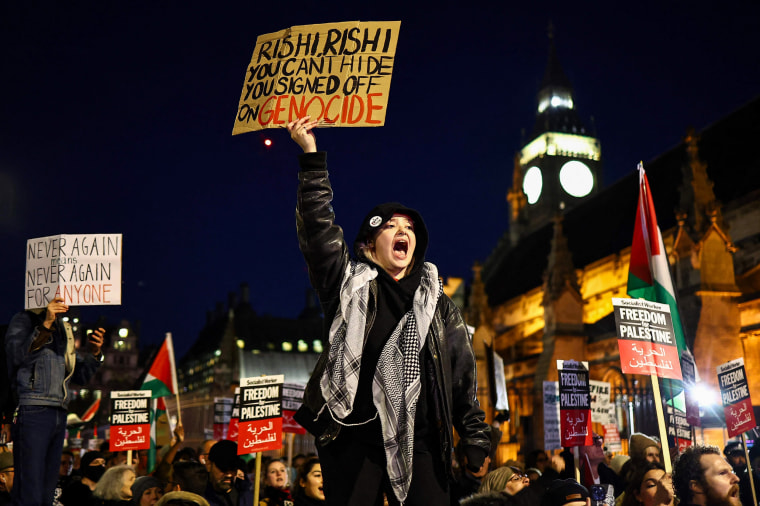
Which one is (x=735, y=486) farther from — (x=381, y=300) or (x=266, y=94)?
(x=266, y=94)

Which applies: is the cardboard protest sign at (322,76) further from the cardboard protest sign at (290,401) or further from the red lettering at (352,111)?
the cardboard protest sign at (290,401)

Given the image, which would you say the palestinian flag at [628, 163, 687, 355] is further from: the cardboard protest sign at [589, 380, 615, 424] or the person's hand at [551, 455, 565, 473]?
the person's hand at [551, 455, 565, 473]

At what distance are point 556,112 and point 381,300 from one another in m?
56.1

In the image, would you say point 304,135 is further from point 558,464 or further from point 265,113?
point 558,464

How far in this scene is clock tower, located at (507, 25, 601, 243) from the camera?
50.9m

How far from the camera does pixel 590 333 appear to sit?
27531 millimetres

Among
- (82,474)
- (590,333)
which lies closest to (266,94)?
(82,474)

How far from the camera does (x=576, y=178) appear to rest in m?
53.1

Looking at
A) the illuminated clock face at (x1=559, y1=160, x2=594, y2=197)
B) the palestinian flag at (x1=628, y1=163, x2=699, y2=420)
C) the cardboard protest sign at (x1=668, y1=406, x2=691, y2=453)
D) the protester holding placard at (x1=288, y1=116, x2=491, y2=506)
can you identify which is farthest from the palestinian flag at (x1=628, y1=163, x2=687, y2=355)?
the illuminated clock face at (x1=559, y1=160, x2=594, y2=197)

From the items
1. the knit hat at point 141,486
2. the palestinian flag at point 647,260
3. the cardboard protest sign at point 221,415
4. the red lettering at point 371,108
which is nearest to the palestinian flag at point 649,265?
the palestinian flag at point 647,260

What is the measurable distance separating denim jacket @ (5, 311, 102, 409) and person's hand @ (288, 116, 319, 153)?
3043 millimetres

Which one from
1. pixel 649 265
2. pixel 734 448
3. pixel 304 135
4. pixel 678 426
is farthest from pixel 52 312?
pixel 734 448

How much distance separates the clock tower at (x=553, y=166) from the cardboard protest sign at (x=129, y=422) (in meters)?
40.0

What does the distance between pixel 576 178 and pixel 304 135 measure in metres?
51.7
